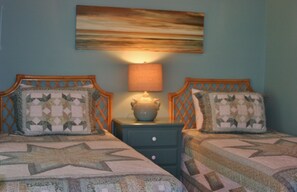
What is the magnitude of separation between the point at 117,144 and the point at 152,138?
0.76 metres

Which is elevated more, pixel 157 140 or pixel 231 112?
pixel 231 112

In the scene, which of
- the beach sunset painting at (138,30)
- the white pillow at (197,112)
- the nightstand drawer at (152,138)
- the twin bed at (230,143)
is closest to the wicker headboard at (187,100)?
the twin bed at (230,143)

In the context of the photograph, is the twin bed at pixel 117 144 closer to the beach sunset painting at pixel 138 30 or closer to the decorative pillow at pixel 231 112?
the decorative pillow at pixel 231 112

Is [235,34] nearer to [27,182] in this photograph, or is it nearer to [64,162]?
[64,162]

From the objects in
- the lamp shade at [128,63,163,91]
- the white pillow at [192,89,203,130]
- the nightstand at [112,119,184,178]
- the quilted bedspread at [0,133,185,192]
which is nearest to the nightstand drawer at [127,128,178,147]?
the nightstand at [112,119,184,178]

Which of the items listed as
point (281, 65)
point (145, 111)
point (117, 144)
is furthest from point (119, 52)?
point (281, 65)

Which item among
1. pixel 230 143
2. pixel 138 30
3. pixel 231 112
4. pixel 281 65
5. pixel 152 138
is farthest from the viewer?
pixel 281 65

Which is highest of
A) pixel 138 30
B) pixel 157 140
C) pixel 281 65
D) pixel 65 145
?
pixel 138 30

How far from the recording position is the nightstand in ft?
12.0

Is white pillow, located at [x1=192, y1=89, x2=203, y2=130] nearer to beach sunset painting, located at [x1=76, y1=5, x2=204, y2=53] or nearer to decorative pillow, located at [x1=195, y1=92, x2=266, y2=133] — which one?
decorative pillow, located at [x1=195, y1=92, x2=266, y2=133]

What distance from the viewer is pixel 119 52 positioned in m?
4.02

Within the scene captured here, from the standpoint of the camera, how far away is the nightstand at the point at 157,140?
3.65 meters

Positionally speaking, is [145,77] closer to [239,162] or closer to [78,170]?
[239,162]

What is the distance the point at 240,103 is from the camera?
385 centimetres
